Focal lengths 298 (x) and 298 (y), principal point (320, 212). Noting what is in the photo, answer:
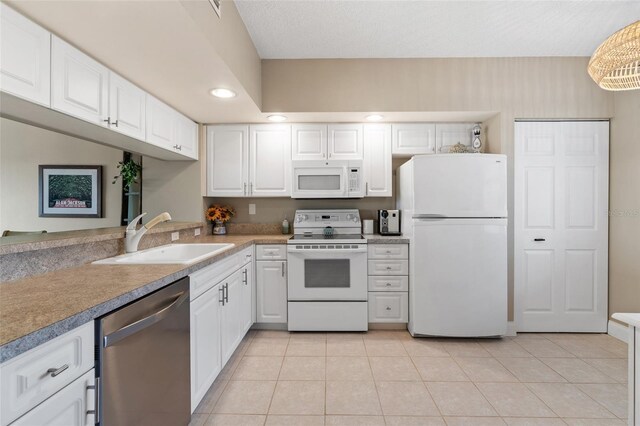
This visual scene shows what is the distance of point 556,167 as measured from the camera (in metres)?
2.87

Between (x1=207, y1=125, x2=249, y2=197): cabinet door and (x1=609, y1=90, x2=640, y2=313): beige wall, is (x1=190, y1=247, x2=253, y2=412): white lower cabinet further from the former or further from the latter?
(x1=609, y1=90, x2=640, y2=313): beige wall

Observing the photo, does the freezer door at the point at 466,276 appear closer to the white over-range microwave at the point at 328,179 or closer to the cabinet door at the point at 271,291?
the white over-range microwave at the point at 328,179

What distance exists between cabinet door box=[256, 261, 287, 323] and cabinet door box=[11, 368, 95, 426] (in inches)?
78.9

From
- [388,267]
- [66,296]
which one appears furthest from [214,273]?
[388,267]

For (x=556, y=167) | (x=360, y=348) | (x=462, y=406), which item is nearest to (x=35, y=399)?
(x=462, y=406)

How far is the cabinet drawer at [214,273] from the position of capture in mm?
1641

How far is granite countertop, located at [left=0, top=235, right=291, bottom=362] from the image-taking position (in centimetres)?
74

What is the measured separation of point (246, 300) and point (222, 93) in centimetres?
175

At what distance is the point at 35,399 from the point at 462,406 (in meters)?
2.04

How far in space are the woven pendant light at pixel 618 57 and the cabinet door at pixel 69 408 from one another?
2.56m

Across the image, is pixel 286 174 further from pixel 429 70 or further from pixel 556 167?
pixel 556 167

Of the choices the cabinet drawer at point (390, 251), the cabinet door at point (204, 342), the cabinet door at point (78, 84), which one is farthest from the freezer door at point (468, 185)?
the cabinet door at point (78, 84)

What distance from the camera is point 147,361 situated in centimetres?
120

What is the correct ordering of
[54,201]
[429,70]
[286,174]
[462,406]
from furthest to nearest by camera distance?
[286,174] < [429,70] < [54,201] < [462,406]
